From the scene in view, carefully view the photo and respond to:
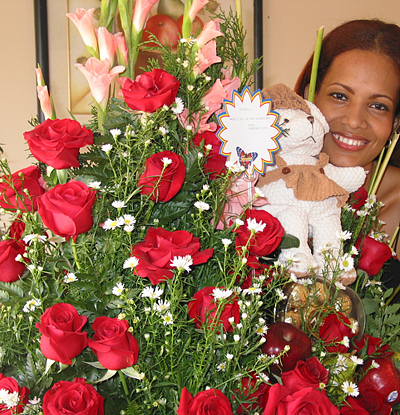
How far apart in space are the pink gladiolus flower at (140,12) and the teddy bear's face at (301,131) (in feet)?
0.95

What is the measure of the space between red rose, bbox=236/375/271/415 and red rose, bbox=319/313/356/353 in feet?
0.47

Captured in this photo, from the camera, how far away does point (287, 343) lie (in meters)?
0.64

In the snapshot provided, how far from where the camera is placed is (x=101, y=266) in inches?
23.3

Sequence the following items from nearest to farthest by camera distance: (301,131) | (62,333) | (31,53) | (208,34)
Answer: (62,333) < (208,34) < (301,131) < (31,53)

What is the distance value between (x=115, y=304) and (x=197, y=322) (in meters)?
0.11

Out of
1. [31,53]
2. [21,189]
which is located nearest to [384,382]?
[21,189]

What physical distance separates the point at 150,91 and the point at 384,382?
59cm

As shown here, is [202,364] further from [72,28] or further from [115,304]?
[72,28]

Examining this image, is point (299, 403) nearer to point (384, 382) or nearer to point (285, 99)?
point (384, 382)

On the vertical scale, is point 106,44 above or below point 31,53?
above

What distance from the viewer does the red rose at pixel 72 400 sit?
0.50 metres

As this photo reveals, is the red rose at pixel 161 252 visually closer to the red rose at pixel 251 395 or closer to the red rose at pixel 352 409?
the red rose at pixel 251 395

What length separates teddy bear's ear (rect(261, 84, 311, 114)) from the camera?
0.86 meters

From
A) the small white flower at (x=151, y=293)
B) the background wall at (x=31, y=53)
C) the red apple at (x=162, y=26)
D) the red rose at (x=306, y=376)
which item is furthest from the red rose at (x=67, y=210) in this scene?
the red apple at (x=162, y=26)
